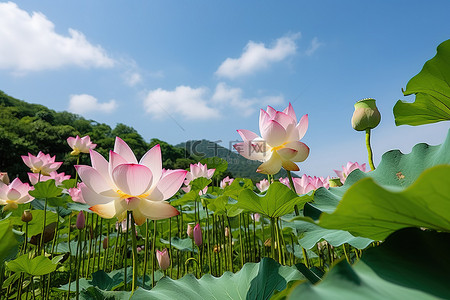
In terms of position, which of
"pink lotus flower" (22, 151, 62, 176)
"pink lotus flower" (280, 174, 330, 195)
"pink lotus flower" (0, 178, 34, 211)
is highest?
"pink lotus flower" (22, 151, 62, 176)

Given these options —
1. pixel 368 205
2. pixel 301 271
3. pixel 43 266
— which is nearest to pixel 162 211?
pixel 301 271

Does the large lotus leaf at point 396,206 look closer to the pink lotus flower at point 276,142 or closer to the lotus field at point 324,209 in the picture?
the lotus field at point 324,209

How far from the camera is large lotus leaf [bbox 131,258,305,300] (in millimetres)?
540

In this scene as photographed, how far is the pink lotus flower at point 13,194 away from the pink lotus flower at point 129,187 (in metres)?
1.02

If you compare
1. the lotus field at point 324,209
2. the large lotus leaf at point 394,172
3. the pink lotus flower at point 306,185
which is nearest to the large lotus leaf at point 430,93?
the lotus field at point 324,209

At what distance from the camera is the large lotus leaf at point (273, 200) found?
0.72m

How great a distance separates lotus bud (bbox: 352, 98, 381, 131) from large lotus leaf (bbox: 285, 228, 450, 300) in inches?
20.3

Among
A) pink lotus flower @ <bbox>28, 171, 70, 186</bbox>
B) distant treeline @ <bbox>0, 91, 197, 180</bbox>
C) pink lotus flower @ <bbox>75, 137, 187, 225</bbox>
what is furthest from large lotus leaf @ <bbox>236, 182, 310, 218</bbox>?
distant treeline @ <bbox>0, 91, 197, 180</bbox>

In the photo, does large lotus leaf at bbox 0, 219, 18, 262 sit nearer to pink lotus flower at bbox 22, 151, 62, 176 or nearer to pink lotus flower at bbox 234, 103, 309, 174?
pink lotus flower at bbox 234, 103, 309, 174

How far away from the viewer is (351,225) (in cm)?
34

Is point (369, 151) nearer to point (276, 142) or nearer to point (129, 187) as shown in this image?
point (276, 142)

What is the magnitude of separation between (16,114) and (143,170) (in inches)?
643

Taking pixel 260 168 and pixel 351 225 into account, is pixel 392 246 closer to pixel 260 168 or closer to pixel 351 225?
pixel 351 225

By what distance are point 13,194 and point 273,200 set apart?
126 cm
